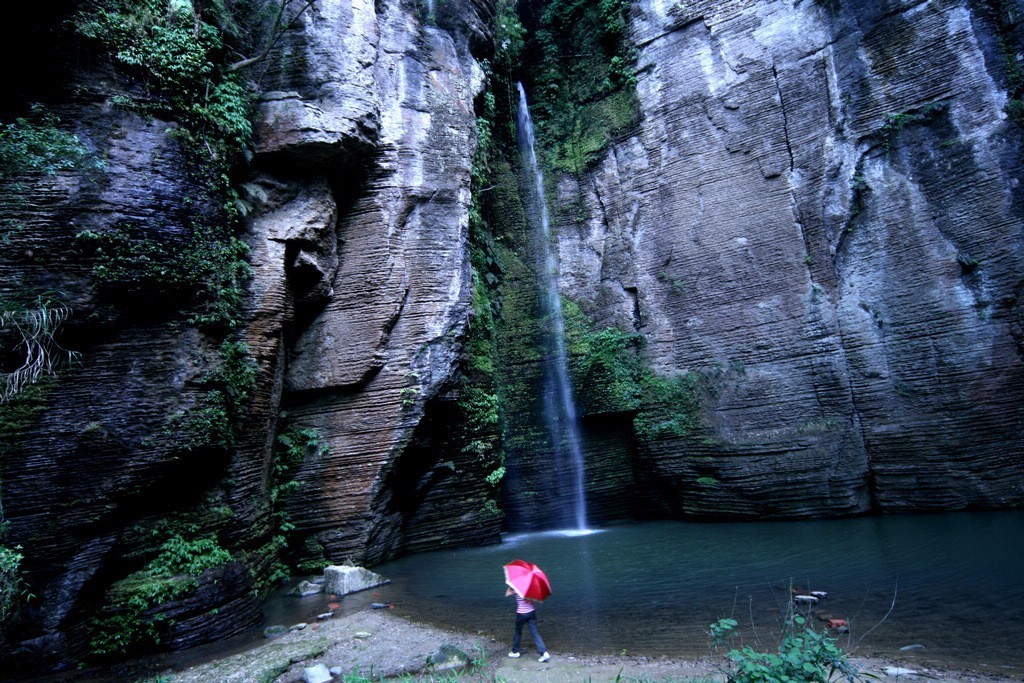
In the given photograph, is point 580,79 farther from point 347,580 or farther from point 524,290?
point 347,580

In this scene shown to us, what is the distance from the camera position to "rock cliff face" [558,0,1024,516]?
27.7 ft

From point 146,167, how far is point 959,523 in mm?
11536

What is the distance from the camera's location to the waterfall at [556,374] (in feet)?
34.7

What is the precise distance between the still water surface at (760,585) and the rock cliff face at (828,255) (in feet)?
3.28

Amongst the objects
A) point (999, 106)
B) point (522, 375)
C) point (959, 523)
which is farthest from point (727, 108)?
point (959, 523)

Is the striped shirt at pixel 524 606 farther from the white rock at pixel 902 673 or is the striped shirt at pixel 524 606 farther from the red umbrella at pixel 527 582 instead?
the white rock at pixel 902 673

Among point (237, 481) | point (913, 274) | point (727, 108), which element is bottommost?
point (237, 481)

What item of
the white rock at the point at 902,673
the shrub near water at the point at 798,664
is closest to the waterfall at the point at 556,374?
the white rock at the point at 902,673

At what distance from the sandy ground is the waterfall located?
5396 millimetres

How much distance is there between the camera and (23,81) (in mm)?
6070

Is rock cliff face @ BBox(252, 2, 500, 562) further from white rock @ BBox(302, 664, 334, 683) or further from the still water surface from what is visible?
white rock @ BBox(302, 664, 334, 683)

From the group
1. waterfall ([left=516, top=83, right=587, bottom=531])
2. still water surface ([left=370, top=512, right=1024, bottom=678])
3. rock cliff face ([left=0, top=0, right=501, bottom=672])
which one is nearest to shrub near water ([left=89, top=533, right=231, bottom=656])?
rock cliff face ([left=0, top=0, right=501, bottom=672])

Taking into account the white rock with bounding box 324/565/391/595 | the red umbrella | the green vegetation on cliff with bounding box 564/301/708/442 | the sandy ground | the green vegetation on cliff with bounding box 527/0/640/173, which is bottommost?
the sandy ground

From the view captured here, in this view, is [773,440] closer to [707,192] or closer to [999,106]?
[707,192]
